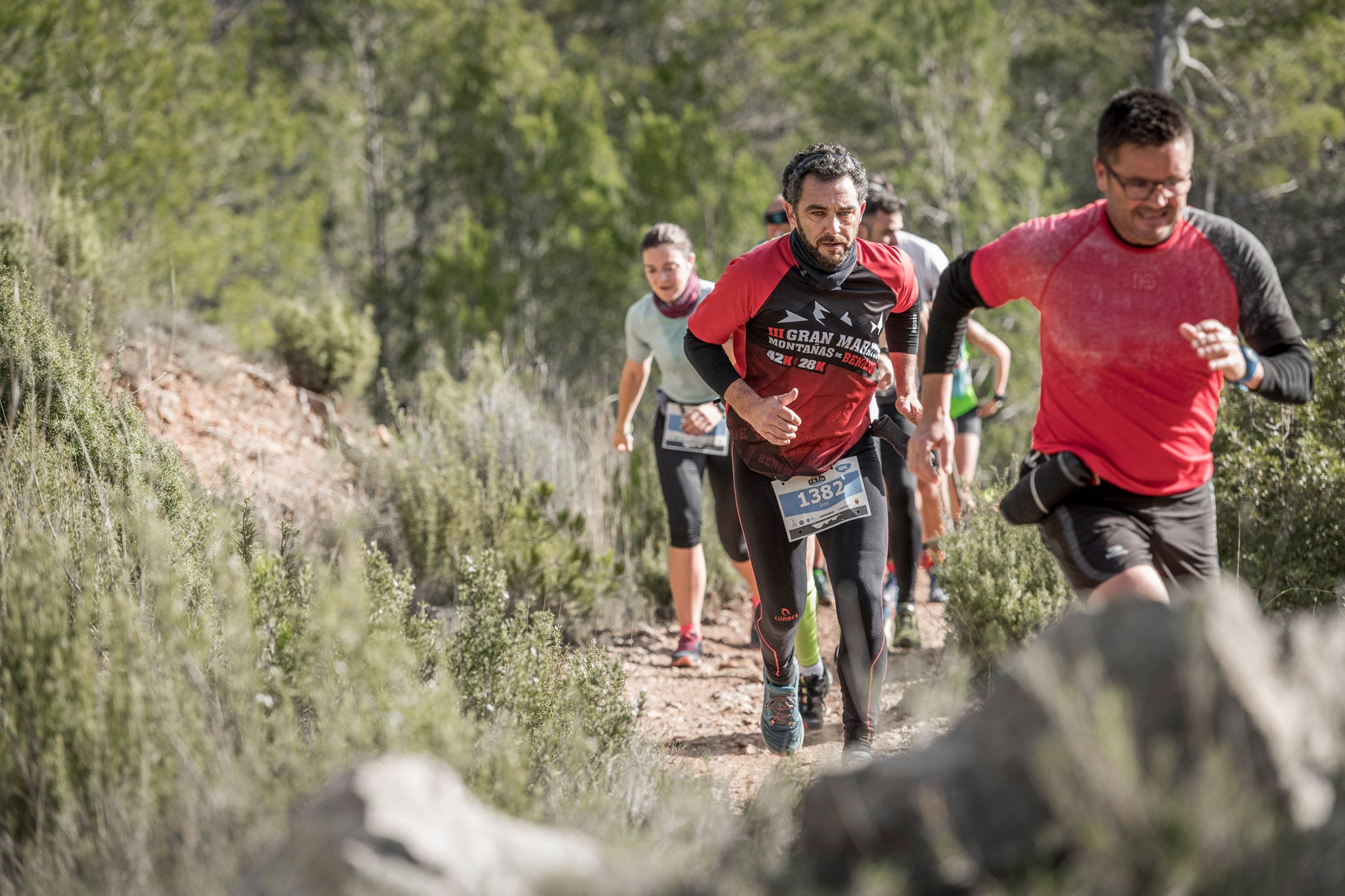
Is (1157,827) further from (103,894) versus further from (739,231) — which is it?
(739,231)

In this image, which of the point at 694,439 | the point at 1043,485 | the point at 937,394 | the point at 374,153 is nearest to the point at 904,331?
the point at 937,394

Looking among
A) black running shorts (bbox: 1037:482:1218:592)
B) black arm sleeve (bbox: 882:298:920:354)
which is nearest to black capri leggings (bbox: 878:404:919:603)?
black arm sleeve (bbox: 882:298:920:354)

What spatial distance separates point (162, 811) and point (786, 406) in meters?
2.07

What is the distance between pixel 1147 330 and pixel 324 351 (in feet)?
26.0

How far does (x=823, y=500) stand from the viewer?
11.0 ft

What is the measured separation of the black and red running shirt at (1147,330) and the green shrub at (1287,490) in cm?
162

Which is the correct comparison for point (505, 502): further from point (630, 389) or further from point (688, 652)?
point (688, 652)

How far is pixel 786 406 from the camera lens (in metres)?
3.38

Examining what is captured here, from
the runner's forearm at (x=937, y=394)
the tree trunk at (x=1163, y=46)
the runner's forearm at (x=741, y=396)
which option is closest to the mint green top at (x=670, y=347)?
the runner's forearm at (x=741, y=396)

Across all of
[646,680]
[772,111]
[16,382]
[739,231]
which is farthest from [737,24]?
[16,382]

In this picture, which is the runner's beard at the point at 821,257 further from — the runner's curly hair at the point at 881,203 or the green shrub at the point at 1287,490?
the green shrub at the point at 1287,490

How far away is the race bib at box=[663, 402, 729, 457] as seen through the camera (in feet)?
15.6

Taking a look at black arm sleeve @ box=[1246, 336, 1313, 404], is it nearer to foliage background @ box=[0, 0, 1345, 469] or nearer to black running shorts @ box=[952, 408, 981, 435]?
black running shorts @ box=[952, 408, 981, 435]

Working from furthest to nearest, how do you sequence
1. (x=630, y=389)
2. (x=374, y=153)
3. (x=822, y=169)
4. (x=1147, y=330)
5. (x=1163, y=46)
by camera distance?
1. (x=374, y=153)
2. (x=1163, y=46)
3. (x=630, y=389)
4. (x=822, y=169)
5. (x=1147, y=330)
